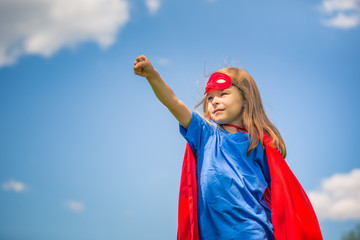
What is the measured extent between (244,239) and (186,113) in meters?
0.98

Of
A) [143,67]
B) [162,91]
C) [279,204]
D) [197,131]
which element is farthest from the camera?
[197,131]

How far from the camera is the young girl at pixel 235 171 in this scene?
2537 mm

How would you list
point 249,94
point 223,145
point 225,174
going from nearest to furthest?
point 225,174 → point 223,145 → point 249,94

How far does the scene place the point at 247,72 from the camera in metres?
3.23

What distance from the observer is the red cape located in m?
2.62

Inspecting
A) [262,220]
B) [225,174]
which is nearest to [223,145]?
Result: [225,174]

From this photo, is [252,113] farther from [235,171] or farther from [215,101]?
[235,171]

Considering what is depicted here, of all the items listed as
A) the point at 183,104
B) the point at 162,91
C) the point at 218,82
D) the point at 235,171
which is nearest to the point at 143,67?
the point at 162,91

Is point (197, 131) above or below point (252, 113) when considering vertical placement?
below

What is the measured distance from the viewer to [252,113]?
3035 mm

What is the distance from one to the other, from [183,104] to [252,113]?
694 millimetres

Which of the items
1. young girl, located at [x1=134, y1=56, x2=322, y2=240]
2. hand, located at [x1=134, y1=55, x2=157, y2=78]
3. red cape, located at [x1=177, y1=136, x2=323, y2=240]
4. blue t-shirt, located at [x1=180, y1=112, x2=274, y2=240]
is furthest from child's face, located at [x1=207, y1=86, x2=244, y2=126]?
hand, located at [x1=134, y1=55, x2=157, y2=78]

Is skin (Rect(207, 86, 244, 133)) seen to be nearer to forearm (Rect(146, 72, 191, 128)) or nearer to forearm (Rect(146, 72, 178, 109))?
forearm (Rect(146, 72, 191, 128))

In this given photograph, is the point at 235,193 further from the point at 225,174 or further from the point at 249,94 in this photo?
the point at 249,94
